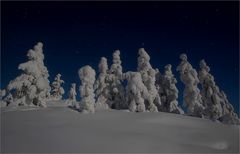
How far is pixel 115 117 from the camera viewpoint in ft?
70.0

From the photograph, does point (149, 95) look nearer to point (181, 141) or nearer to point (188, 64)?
point (188, 64)

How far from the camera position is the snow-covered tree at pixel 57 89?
65.0 meters

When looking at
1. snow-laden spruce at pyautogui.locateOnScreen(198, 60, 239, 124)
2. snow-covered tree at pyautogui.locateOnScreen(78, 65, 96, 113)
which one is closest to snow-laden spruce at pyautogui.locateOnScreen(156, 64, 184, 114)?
snow-laden spruce at pyautogui.locateOnScreen(198, 60, 239, 124)

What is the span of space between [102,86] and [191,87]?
14.0 m

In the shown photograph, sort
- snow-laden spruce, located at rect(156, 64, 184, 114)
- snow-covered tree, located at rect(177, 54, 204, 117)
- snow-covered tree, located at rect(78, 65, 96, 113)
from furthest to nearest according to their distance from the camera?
snow-laden spruce, located at rect(156, 64, 184, 114)
snow-covered tree, located at rect(177, 54, 204, 117)
snow-covered tree, located at rect(78, 65, 96, 113)

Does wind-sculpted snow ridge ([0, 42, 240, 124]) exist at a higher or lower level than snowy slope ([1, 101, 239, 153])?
higher

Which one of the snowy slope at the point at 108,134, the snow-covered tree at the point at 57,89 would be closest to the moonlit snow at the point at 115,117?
the snowy slope at the point at 108,134

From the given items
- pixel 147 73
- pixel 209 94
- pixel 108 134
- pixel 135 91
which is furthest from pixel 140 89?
pixel 108 134

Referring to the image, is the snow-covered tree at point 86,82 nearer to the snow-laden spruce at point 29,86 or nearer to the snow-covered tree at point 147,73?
the snow-laden spruce at point 29,86

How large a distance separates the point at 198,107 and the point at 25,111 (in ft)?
87.2

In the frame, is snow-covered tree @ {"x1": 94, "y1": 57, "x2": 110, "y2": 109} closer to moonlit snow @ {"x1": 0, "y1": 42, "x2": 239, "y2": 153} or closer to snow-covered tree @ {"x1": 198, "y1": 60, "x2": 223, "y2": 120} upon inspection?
moonlit snow @ {"x1": 0, "y1": 42, "x2": 239, "y2": 153}

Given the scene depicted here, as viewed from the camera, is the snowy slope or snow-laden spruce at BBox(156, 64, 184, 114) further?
snow-laden spruce at BBox(156, 64, 184, 114)

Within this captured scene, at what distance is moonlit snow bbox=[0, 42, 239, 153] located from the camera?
14586 mm

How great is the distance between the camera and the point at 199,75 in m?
39.4
